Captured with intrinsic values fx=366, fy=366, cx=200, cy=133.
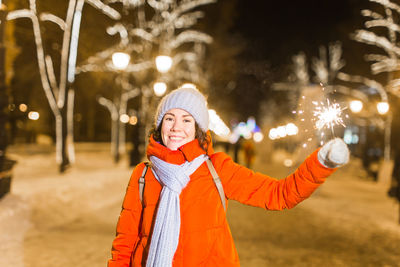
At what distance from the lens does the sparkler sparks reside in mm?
2461

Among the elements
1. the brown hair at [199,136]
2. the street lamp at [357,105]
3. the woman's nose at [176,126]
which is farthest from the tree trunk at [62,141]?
the street lamp at [357,105]

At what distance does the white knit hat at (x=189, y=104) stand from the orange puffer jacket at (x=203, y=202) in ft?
0.86

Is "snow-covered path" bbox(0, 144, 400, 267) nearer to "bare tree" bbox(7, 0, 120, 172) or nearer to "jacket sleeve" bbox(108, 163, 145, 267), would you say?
"bare tree" bbox(7, 0, 120, 172)

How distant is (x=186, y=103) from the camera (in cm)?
263

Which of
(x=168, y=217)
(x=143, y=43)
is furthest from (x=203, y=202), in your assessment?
(x=143, y=43)

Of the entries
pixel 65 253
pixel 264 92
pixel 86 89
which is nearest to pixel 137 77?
pixel 86 89

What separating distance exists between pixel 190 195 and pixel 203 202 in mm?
96

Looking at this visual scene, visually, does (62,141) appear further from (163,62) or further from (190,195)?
(190,195)

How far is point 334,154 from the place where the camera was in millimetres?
2059

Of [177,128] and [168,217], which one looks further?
[177,128]

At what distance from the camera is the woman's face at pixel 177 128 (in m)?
2.53

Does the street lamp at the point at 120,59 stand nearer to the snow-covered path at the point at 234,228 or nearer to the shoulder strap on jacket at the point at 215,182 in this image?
the snow-covered path at the point at 234,228

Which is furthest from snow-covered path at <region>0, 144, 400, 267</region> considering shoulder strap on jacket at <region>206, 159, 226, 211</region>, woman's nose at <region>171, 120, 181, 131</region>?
woman's nose at <region>171, 120, 181, 131</region>

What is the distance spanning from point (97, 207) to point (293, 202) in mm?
7363
